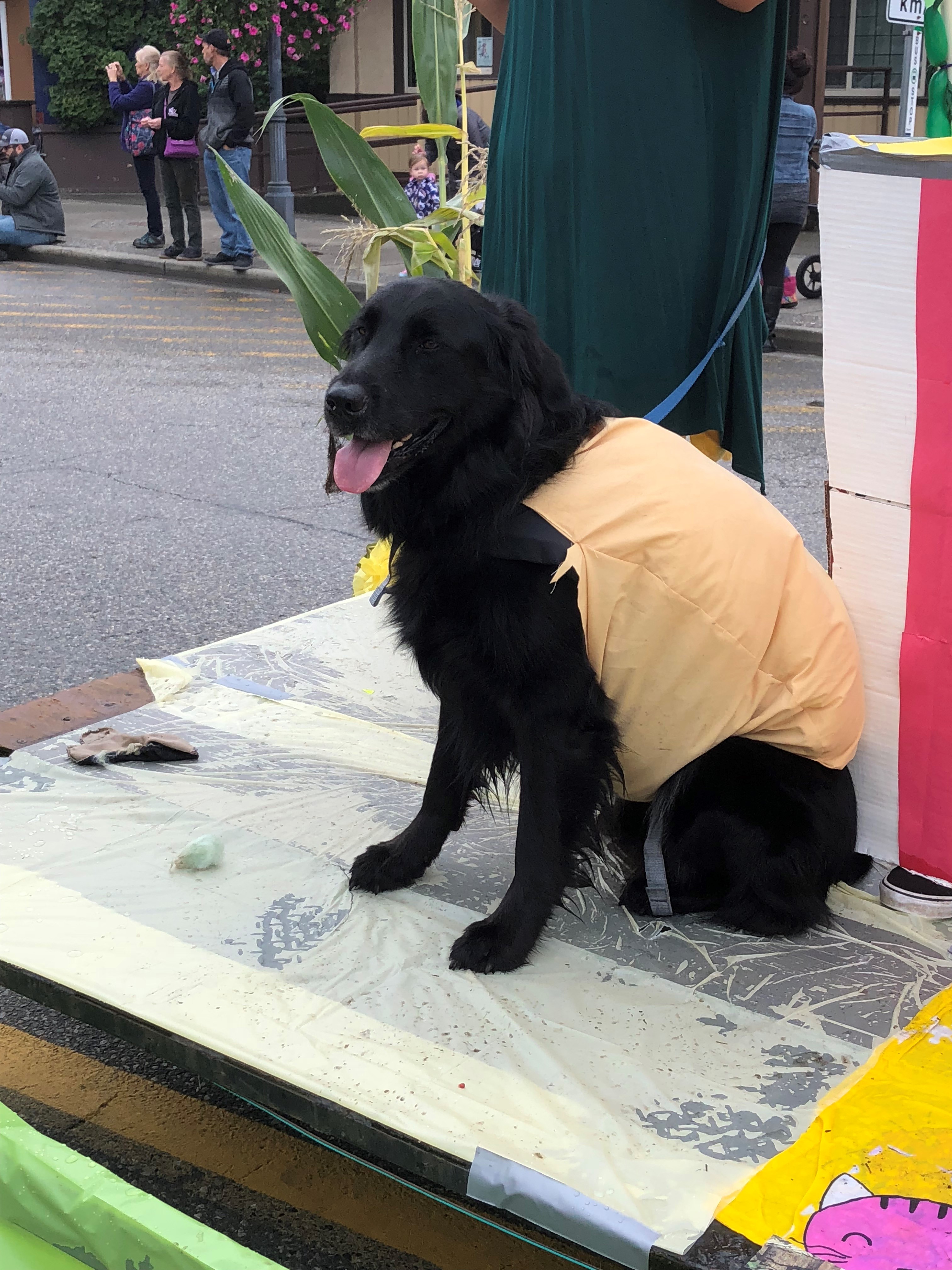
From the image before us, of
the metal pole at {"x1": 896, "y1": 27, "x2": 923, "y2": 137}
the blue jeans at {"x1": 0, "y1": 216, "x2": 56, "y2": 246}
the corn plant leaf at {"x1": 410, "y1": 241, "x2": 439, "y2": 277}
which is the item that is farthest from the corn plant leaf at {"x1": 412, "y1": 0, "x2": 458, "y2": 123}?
the blue jeans at {"x1": 0, "y1": 216, "x2": 56, "y2": 246}

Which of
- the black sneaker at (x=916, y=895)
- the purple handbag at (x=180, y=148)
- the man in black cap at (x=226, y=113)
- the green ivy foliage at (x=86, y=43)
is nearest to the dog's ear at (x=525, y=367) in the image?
the black sneaker at (x=916, y=895)

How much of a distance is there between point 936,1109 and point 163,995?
48.5 inches

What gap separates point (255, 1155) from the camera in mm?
2295

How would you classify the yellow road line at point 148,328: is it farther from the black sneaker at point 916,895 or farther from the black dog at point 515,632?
the black sneaker at point 916,895

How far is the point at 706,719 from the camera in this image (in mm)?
2324

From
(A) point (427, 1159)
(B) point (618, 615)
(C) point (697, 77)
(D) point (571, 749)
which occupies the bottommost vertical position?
(A) point (427, 1159)

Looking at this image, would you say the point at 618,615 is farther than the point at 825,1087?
Yes

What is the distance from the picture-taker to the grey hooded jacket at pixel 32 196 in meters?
14.3

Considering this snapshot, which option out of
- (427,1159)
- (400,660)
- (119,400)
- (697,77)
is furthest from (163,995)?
(119,400)

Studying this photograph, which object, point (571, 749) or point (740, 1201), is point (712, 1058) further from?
point (571, 749)

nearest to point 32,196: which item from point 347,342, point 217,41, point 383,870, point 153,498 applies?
point 217,41

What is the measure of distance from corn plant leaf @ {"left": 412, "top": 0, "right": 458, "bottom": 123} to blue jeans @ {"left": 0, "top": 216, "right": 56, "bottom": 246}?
39.1 ft

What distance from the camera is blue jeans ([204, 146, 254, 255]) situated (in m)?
12.6

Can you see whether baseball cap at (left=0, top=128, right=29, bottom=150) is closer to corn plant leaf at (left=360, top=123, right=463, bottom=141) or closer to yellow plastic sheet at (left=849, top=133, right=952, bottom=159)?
corn plant leaf at (left=360, top=123, right=463, bottom=141)
